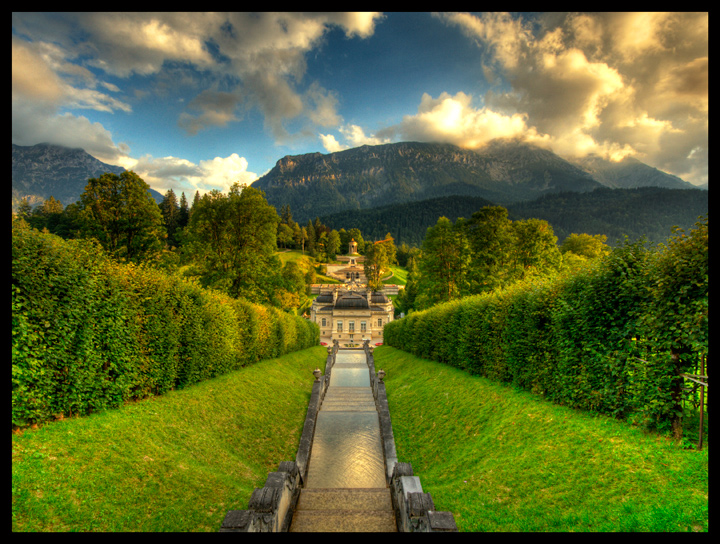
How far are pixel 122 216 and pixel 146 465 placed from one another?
55.3 ft

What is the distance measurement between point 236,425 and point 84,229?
15.8 meters

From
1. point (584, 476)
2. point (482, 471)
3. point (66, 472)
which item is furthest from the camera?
point (482, 471)

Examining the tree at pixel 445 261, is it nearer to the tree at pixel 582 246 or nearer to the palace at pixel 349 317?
the tree at pixel 582 246

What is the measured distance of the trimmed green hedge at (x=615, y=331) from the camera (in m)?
5.65

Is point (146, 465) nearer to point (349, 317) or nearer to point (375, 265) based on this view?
point (349, 317)

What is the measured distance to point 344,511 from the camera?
6594 millimetres

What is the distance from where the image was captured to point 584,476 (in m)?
5.68

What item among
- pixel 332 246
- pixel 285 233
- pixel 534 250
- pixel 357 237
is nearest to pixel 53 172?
pixel 285 233

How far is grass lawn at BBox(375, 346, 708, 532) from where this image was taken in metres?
4.64

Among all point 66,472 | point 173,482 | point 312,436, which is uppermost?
point 66,472

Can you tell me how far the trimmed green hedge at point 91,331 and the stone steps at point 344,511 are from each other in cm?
564

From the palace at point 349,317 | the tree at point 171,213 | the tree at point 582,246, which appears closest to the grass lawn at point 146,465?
the palace at point 349,317
